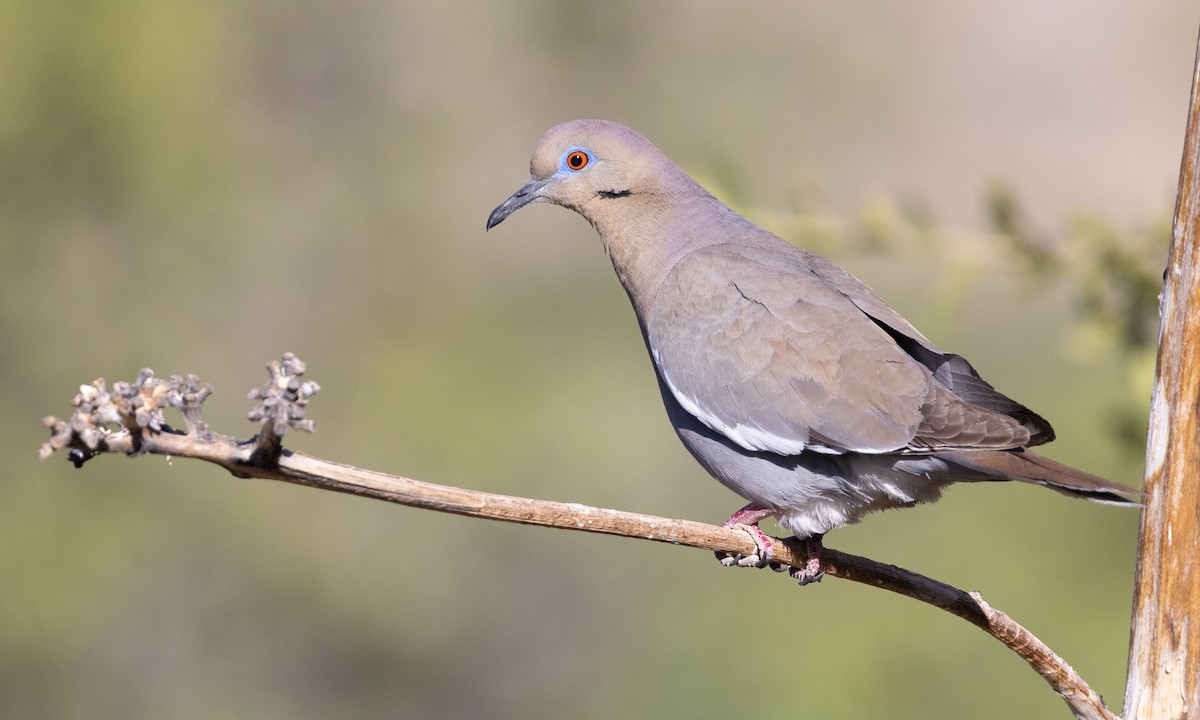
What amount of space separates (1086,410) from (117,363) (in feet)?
22.2

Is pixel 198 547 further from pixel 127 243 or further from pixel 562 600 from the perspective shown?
pixel 562 600

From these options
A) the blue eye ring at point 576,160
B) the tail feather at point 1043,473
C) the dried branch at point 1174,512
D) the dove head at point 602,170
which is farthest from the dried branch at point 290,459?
the blue eye ring at point 576,160

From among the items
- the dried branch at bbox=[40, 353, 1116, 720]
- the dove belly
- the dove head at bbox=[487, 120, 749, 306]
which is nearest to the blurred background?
the dove head at bbox=[487, 120, 749, 306]

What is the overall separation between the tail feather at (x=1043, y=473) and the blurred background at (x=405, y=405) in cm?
384

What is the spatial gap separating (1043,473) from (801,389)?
2.82ft

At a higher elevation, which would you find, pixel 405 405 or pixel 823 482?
pixel 405 405

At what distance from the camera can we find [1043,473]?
2678 millimetres

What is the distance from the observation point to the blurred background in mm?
7609

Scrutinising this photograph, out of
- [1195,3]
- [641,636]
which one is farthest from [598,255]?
[1195,3]

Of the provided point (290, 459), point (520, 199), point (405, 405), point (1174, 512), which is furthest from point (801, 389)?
point (405, 405)

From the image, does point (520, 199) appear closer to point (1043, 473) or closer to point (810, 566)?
point (810, 566)

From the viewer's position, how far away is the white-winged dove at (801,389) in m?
3.13

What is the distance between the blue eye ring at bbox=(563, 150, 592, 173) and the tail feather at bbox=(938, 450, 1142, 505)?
5.96 ft

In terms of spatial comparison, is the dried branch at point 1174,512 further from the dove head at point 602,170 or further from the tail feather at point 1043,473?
the dove head at point 602,170
